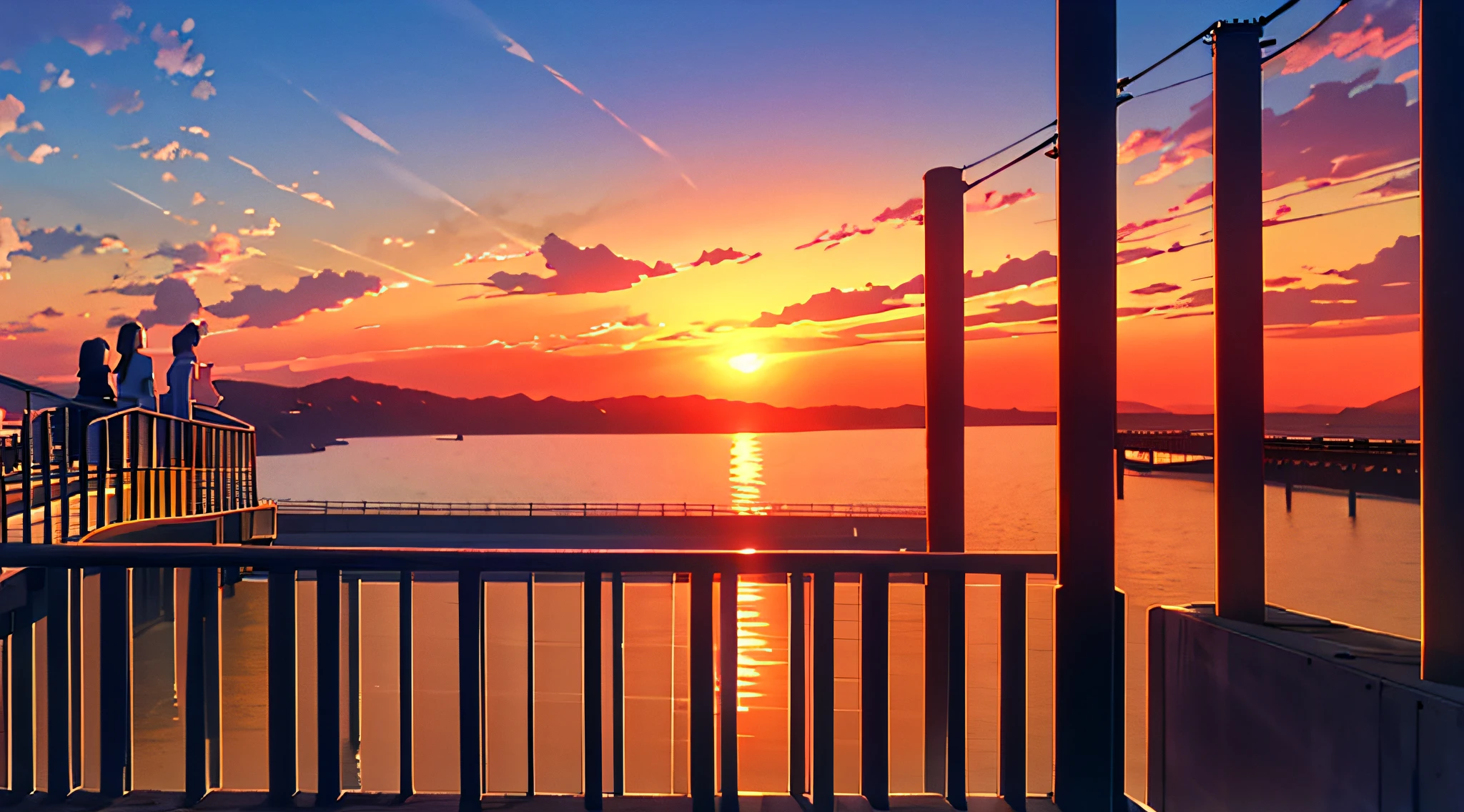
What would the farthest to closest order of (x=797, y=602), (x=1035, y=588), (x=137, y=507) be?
(x=1035, y=588)
(x=137, y=507)
(x=797, y=602)

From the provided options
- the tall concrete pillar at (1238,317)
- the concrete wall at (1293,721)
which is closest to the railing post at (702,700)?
the concrete wall at (1293,721)

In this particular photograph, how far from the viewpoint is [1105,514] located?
3.91m

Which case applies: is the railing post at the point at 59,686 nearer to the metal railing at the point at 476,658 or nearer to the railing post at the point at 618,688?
the metal railing at the point at 476,658

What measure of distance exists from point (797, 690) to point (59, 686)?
3.35 m

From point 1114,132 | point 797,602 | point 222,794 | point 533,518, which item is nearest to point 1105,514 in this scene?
point 797,602

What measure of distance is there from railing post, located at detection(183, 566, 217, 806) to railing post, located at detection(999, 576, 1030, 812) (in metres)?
3.48

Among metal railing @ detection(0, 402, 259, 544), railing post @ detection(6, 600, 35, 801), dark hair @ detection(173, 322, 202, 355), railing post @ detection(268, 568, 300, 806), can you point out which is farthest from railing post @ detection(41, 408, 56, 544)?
railing post @ detection(268, 568, 300, 806)

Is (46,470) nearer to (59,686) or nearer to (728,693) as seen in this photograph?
(59,686)

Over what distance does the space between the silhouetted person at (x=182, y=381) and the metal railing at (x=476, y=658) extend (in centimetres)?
1103

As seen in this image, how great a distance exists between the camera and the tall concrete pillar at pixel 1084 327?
382cm

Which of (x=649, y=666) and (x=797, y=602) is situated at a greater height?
(x=797, y=602)

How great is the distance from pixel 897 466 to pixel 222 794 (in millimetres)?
195308

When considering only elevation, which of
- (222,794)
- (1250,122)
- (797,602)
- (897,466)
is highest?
(1250,122)

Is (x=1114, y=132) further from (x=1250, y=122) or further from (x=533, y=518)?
(x=533, y=518)
